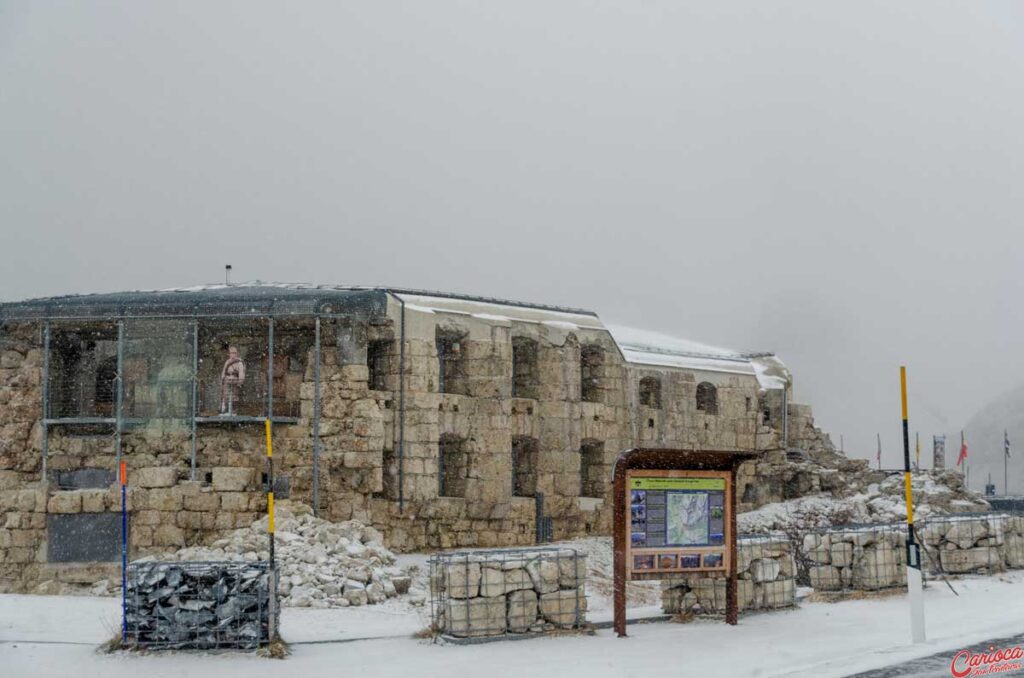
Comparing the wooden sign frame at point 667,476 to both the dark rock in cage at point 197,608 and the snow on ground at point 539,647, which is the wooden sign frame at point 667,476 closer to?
the snow on ground at point 539,647

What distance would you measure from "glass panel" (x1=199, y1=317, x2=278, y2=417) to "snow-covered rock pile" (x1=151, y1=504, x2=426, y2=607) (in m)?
2.52

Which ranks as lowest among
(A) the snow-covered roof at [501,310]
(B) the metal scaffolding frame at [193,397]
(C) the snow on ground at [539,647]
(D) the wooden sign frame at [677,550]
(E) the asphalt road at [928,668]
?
(C) the snow on ground at [539,647]

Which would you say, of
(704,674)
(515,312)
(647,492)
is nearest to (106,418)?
(515,312)

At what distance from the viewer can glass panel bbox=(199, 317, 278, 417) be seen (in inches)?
846

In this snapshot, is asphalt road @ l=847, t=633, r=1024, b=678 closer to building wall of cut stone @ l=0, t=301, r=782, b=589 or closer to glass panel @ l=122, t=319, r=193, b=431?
building wall of cut stone @ l=0, t=301, r=782, b=589

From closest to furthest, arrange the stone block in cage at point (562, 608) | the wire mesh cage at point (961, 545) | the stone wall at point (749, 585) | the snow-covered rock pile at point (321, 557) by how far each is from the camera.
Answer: the stone block in cage at point (562, 608) < the stone wall at point (749, 585) < the snow-covered rock pile at point (321, 557) < the wire mesh cage at point (961, 545)

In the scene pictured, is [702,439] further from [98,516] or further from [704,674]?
[704,674]

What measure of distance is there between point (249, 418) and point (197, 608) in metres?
8.40

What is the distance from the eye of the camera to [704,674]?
11609mm

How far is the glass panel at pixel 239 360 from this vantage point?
70.5 ft

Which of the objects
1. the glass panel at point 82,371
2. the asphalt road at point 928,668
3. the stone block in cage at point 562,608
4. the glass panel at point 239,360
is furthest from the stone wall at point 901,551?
the glass panel at point 82,371

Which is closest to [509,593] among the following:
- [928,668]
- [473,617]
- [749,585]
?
[473,617]

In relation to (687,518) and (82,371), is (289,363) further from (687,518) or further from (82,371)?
(687,518)

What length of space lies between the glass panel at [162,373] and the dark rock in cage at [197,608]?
8874mm
